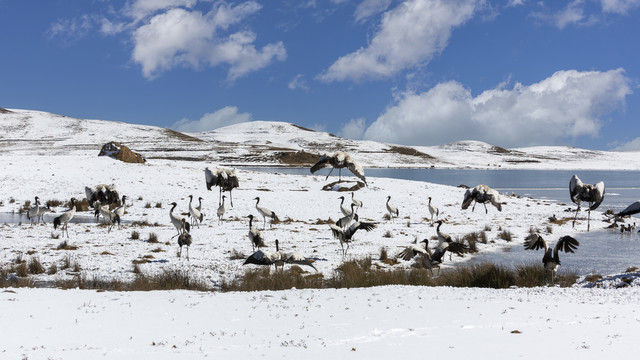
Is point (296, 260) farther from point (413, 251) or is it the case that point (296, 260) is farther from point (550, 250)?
point (550, 250)

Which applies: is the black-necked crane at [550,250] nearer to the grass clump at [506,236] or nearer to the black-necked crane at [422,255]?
the black-necked crane at [422,255]

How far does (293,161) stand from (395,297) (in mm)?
89228

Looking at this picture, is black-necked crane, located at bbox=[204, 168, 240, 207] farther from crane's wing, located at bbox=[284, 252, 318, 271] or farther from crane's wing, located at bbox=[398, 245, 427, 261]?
crane's wing, located at bbox=[398, 245, 427, 261]

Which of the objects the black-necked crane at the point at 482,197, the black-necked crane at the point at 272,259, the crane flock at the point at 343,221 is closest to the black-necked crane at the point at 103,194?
the crane flock at the point at 343,221

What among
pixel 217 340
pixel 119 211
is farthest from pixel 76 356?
pixel 119 211

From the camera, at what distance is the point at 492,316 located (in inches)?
261

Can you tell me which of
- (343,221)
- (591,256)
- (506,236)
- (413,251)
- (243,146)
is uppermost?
(243,146)

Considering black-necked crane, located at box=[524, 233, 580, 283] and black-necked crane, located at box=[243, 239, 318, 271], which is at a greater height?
black-necked crane, located at box=[524, 233, 580, 283]

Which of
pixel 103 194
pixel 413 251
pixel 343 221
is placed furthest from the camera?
pixel 103 194

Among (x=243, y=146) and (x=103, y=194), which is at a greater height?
(x=243, y=146)

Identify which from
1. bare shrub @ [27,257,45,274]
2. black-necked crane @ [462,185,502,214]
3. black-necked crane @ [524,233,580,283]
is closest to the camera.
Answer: black-necked crane @ [524,233,580,283]

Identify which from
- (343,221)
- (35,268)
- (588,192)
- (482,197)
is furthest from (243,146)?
(35,268)

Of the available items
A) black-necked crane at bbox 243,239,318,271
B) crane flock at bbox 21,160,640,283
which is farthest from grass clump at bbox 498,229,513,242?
black-necked crane at bbox 243,239,318,271

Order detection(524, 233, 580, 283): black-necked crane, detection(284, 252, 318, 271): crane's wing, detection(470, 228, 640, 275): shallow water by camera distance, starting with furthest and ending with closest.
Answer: detection(470, 228, 640, 275): shallow water → detection(284, 252, 318, 271): crane's wing → detection(524, 233, 580, 283): black-necked crane
